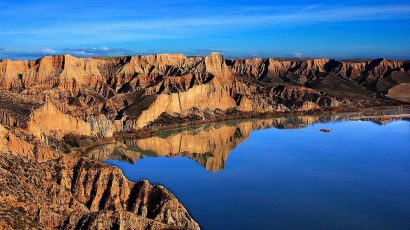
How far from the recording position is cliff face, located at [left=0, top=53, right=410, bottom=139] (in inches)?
2344

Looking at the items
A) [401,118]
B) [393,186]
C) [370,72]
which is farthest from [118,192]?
[370,72]

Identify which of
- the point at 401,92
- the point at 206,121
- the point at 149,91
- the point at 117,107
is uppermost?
the point at 149,91

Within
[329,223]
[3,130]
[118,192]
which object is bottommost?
[329,223]

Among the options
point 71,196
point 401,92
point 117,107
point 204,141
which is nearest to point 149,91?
point 117,107

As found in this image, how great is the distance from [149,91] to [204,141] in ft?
80.4

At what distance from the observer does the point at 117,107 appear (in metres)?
72.8

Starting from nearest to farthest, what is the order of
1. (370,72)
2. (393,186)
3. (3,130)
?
(3,130) < (393,186) < (370,72)

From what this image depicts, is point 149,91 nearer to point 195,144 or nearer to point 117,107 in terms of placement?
point 117,107

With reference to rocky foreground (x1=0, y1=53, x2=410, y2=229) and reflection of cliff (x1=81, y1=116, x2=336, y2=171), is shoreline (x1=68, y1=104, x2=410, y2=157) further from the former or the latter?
reflection of cliff (x1=81, y1=116, x2=336, y2=171)

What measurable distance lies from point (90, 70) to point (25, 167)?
67.0 meters

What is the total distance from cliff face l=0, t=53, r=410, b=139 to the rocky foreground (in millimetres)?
179

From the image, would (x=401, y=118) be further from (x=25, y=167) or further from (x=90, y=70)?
Answer: (x=25, y=167)

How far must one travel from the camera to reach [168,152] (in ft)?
176

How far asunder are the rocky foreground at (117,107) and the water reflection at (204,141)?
293cm
